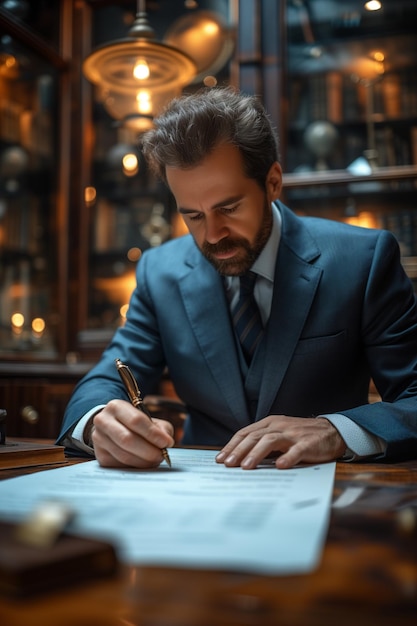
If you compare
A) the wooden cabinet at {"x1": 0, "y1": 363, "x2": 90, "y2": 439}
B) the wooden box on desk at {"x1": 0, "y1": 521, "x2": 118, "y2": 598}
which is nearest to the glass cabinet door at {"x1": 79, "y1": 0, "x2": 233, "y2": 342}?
the wooden cabinet at {"x1": 0, "y1": 363, "x2": 90, "y2": 439}

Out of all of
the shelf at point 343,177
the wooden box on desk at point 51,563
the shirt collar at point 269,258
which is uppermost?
the shelf at point 343,177

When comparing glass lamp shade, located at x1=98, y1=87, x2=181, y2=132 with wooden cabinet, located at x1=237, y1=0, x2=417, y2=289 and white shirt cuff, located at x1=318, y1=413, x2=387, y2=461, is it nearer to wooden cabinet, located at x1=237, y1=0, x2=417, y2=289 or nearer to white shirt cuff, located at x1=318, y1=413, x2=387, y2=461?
wooden cabinet, located at x1=237, y1=0, x2=417, y2=289

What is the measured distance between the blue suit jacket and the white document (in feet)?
1.62

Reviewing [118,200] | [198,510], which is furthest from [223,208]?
[118,200]

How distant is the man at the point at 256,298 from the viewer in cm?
150

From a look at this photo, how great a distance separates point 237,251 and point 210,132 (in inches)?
10.8

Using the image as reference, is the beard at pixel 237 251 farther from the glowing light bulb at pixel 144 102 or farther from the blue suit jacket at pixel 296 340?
the glowing light bulb at pixel 144 102

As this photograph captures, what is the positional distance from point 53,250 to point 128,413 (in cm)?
261

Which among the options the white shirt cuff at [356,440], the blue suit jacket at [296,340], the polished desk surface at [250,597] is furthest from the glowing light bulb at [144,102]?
the polished desk surface at [250,597]

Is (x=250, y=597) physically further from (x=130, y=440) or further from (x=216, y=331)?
(x=216, y=331)

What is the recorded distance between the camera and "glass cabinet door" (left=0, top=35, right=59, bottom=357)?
343cm

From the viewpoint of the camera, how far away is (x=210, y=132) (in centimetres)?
152

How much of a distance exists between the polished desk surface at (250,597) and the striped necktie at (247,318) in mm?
1015

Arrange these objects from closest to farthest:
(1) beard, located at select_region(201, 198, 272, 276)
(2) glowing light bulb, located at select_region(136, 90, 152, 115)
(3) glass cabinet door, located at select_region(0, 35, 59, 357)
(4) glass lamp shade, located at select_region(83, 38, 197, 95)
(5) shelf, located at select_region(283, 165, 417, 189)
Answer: (1) beard, located at select_region(201, 198, 272, 276), (4) glass lamp shade, located at select_region(83, 38, 197, 95), (2) glowing light bulb, located at select_region(136, 90, 152, 115), (5) shelf, located at select_region(283, 165, 417, 189), (3) glass cabinet door, located at select_region(0, 35, 59, 357)
